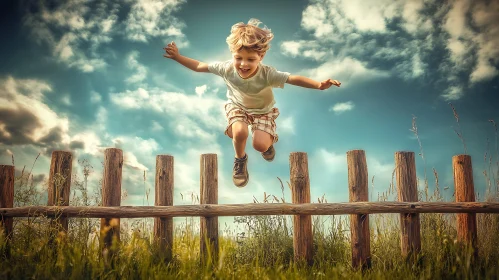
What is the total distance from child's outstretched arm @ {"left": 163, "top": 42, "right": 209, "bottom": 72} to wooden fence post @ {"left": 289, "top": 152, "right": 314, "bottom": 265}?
161 cm

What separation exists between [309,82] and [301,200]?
1.50 metres

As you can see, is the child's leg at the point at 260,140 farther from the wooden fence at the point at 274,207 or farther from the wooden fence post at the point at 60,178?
the wooden fence post at the point at 60,178

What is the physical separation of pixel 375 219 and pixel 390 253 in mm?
506

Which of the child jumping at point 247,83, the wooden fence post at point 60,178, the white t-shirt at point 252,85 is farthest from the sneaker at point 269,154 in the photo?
the wooden fence post at point 60,178

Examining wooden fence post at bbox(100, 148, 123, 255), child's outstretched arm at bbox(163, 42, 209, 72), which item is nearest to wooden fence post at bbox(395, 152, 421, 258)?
child's outstretched arm at bbox(163, 42, 209, 72)

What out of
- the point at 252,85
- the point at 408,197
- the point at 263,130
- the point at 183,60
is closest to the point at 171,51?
the point at 183,60

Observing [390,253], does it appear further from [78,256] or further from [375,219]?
[78,256]

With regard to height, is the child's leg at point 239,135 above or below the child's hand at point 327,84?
below

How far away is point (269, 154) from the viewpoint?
585 cm

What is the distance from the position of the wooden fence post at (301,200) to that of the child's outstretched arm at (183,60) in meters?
1.61

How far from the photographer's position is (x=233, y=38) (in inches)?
190

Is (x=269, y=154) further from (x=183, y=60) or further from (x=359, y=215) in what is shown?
(x=183, y=60)

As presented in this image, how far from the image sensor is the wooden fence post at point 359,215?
5004 millimetres

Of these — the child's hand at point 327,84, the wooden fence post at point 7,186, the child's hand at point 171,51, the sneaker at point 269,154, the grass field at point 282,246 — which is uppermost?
the child's hand at point 171,51
